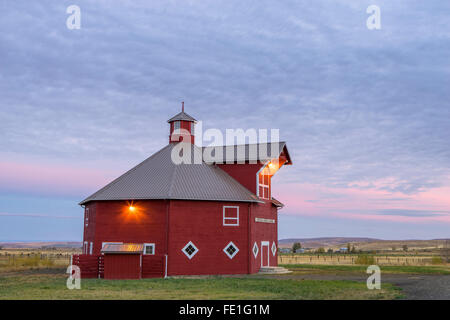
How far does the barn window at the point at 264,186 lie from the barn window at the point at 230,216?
12.5ft

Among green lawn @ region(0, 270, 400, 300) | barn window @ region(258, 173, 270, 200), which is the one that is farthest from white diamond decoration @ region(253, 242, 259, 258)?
green lawn @ region(0, 270, 400, 300)

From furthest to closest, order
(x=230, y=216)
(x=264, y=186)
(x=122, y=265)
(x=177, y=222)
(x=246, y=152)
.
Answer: (x=246, y=152) < (x=264, y=186) < (x=230, y=216) < (x=177, y=222) < (x=122, y=265)

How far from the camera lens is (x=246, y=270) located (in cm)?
3078

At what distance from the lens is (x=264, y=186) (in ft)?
115

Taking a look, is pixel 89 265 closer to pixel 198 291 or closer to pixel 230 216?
pixel 230 216

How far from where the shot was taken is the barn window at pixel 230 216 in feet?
101

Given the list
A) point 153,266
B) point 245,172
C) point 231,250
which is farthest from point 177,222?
point 245,172

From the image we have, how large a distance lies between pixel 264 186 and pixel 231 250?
253 inches

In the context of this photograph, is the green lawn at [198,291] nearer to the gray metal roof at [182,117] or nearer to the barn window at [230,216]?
the barn window at [230,216]

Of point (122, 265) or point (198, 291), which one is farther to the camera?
point (122, 265)

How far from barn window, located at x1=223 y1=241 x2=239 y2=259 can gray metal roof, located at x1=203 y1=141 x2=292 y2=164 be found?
687 centimetres

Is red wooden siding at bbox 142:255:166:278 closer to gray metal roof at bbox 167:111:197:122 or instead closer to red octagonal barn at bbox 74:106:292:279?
red octagonal barn at bbox 74:106:292:279
